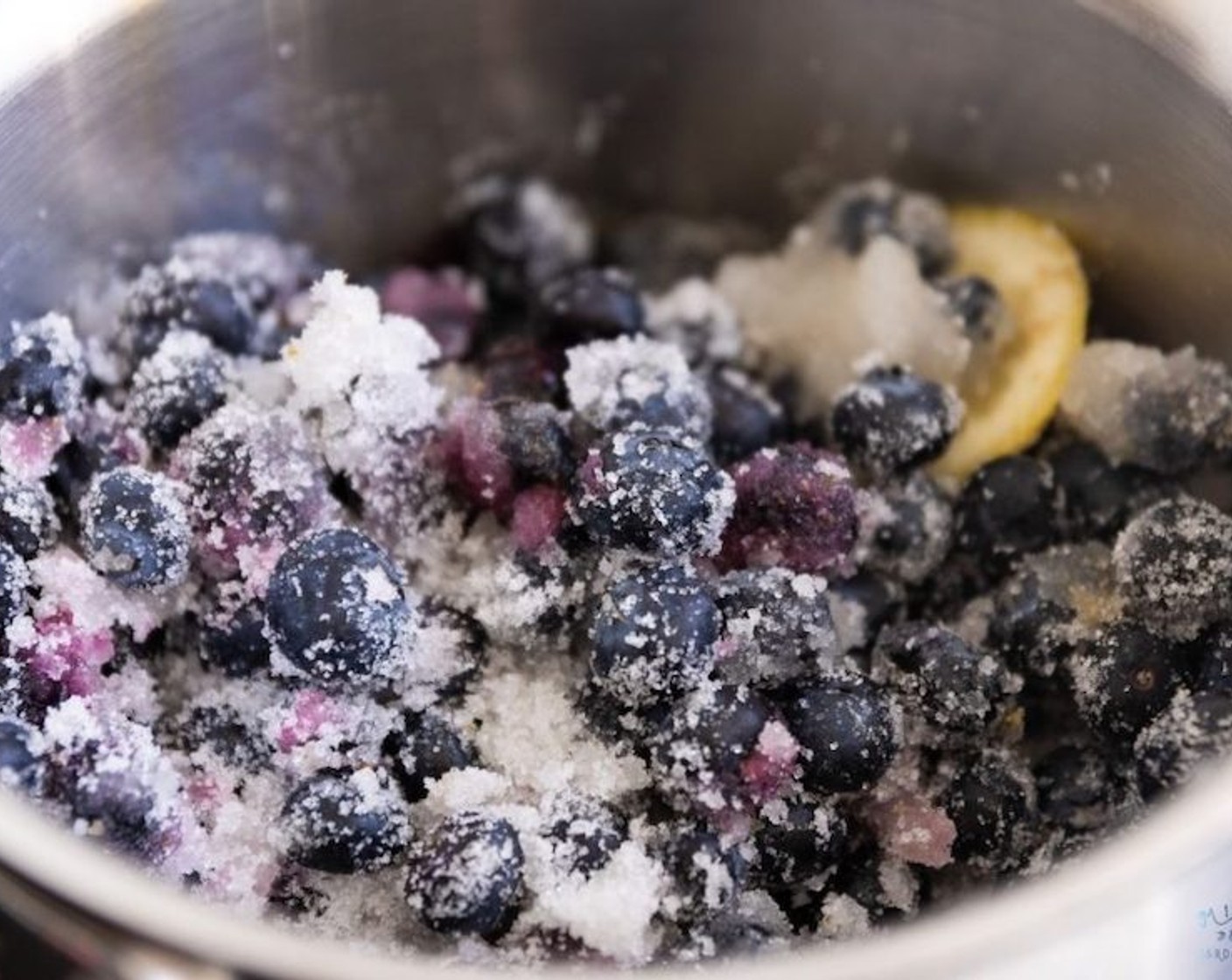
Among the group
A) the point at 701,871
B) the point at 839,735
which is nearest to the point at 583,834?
the point at 701,871

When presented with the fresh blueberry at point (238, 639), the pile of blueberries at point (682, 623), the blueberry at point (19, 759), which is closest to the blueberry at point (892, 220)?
the pile of blueberries at point (682, 623)

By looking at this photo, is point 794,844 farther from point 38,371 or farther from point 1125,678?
point 38,371

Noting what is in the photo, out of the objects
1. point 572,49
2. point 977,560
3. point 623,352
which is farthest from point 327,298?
point 977,560

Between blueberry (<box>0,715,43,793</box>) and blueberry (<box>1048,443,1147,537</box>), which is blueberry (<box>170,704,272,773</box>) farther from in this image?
blueberry (<box>1048,443,1147,537</box>)

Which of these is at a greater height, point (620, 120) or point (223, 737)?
point (620, 120)

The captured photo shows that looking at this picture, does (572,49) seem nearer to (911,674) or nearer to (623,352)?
(623,352)

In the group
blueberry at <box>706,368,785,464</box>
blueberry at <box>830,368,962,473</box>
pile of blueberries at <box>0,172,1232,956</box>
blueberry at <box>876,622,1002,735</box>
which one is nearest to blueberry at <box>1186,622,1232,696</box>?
pile of blueberries at <box>0,172,1232,956</box>

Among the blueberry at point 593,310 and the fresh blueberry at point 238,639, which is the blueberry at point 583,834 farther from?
the blueberry at point 593,310
